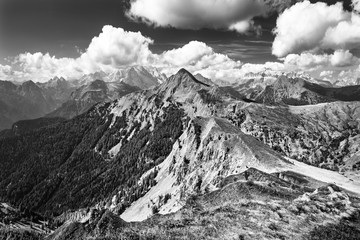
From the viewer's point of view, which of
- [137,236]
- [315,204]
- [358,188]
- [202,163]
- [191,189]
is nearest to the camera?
[137,236]

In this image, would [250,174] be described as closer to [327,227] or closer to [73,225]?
[327,227]

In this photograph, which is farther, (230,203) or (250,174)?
(250,174)

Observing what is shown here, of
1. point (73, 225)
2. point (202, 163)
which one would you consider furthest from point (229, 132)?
point (73, 225)

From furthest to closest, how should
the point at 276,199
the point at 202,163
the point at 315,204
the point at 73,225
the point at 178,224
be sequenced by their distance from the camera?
the point at 202,163, the point at 73,225, the point at 276,199, the point at 315,204, the point at 178,224

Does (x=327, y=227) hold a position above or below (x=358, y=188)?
above

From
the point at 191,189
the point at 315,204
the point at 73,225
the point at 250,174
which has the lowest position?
the point at 191,189

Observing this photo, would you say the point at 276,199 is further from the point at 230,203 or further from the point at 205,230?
the point at 205,230

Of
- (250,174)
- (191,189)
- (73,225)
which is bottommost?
(191,189)

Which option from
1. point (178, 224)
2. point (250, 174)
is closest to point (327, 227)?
point (178, 224)

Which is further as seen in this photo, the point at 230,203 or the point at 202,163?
the point at 202,163
